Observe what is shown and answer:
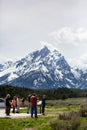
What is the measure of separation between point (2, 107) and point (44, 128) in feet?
137

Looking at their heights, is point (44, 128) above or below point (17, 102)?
below

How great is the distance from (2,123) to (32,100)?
945 centimetres

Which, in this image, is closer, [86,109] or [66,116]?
[66,116]

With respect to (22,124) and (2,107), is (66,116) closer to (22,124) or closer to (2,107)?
(22,124)

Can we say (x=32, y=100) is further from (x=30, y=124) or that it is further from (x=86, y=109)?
(x=30, y=124)

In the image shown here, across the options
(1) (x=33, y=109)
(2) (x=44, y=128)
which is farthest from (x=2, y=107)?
(2) (x=44, y=128)

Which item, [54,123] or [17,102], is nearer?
[54,123]

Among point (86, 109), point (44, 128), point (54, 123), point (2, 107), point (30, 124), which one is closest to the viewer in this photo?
point (54, 123)

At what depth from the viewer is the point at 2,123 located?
34.9 metres

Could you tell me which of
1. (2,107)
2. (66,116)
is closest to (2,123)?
(66,116)

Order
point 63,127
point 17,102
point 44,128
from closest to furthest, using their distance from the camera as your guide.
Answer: point 63,127
point 44,128
point 17,102

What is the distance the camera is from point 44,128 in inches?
1187

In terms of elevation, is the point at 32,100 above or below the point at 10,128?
→ above

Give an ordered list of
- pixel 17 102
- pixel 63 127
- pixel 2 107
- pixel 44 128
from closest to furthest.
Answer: pixel 63 127, pixel 44 128, pixel 17 102, pixel 2 107
